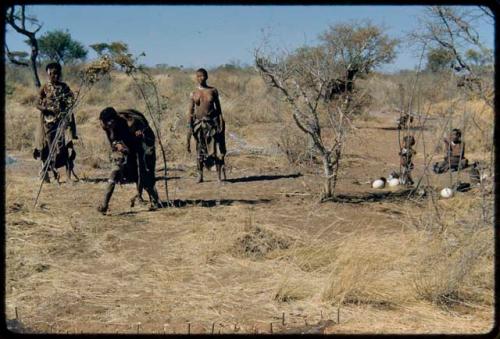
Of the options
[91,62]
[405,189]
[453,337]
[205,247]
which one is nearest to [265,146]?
[405,189]

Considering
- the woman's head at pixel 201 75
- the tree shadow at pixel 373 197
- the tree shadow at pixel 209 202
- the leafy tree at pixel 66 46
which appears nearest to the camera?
the tree shadow at pixel 209 202

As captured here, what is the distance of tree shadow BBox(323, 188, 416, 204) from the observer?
9.63m

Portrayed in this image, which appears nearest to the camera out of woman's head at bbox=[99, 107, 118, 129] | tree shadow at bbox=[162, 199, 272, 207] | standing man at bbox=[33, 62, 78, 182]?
woman's head at bbox=[99, 107, 118, 129]

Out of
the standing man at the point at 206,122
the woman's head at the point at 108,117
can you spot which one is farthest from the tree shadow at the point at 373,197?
the woman's head at the point at 108,117

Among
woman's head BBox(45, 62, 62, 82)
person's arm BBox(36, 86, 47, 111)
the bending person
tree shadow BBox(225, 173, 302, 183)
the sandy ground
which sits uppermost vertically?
woman's head BBox(45, 62, 62, 82)

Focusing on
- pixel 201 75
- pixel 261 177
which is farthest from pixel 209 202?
pixel 261 177

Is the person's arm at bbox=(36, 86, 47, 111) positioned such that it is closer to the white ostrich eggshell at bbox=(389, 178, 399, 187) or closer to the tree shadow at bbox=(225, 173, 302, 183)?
the tree shadow at bbox=(225, 173, 302, 183)

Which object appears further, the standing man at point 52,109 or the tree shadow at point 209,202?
the standing man at point 52,109

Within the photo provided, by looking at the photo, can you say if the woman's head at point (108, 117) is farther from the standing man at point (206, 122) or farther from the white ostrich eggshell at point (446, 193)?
the white ostrich eggshell at point (446, 193)

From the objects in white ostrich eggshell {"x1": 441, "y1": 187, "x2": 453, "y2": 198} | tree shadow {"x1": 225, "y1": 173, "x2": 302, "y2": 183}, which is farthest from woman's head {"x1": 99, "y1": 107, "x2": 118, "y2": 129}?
white ostrich eggshell {"x1": 441, "y1": 187, "x2": 453, "y2": 198}

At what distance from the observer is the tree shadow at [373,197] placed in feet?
31.6

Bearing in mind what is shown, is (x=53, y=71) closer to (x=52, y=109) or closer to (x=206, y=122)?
(x=52, y=109)

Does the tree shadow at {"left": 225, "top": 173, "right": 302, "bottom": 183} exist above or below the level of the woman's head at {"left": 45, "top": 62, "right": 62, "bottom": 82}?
below

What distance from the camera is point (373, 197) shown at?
32.7 feet
